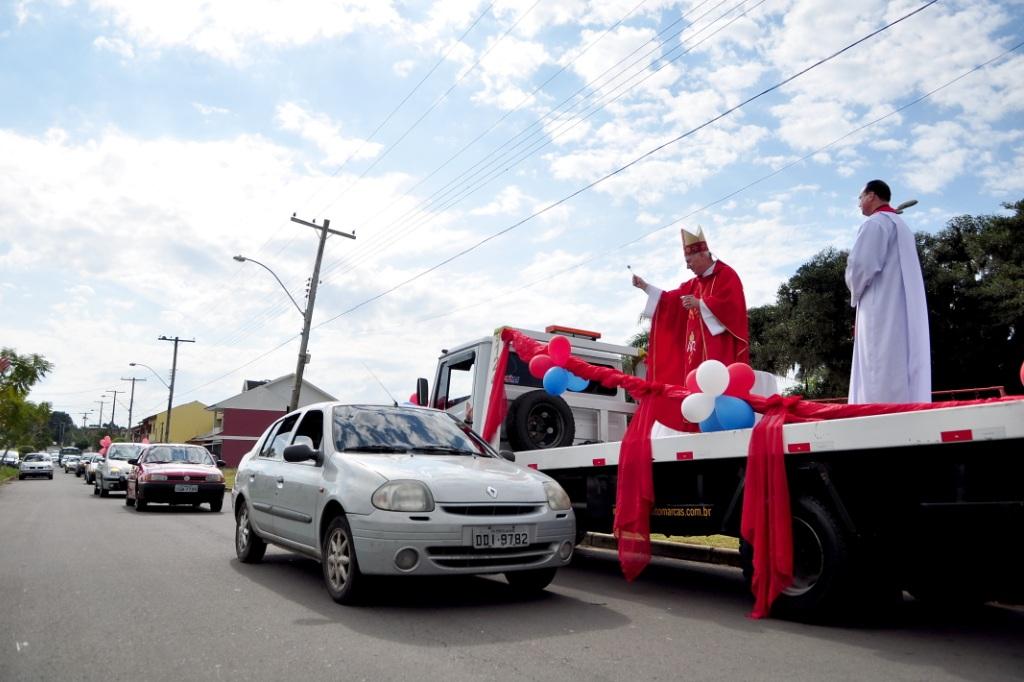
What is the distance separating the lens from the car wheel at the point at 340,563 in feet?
18.2

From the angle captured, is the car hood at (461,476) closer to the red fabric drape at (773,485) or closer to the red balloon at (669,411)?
the red balloon at (669,411)

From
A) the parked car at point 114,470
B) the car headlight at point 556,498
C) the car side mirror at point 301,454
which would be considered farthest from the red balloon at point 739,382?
the parked car at point 114,470

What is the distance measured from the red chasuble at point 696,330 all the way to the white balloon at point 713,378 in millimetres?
1151

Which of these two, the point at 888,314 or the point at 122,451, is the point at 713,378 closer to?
the point at 888,314

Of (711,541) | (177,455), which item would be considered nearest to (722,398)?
(711,541)

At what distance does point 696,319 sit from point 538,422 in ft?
6.93

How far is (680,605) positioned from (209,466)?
13604 mm

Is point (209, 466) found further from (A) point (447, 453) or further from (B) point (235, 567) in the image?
(A) point (447, 453)

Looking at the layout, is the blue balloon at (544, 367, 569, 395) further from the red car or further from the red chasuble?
the red car

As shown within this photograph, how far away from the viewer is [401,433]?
262 inches

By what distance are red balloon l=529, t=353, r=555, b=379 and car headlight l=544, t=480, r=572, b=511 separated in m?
2.04

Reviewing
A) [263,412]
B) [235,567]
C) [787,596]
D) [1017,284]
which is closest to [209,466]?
[235,567]

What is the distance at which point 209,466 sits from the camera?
1736 centimetres

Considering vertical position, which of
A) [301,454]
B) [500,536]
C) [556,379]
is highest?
[556,379]
